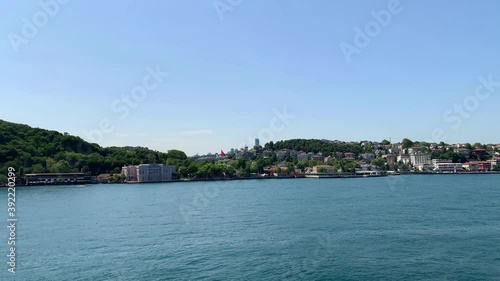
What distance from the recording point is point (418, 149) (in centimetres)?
9656

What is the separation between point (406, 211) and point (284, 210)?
5.88 metres

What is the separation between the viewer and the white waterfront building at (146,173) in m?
61.1

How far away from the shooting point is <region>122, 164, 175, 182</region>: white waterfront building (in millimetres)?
61094

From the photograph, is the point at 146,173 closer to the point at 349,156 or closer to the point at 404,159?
the point at 349,156

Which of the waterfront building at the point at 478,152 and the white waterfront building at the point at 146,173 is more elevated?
the waterfront building at the point at 478,152

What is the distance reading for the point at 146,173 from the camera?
6166cm

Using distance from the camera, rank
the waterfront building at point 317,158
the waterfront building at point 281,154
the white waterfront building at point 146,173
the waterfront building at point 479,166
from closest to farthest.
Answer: the white waterfront building at point 146,173
the waterfront building at point 479,166
the waterfront building at point 317,158
the waterfront building at point 281,154

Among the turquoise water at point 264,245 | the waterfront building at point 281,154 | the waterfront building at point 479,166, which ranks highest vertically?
the waterfront building at point 281,154

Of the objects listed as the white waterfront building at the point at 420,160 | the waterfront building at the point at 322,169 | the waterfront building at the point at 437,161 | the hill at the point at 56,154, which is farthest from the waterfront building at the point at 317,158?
the hill at the point at 56,154

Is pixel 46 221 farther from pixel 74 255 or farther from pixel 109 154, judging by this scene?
pixel 109 154

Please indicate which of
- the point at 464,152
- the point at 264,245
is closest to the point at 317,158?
the point at 464,152

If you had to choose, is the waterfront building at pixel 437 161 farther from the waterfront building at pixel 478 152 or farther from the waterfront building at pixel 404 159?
the waterfront building at pixel 478 152

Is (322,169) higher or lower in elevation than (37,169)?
lower

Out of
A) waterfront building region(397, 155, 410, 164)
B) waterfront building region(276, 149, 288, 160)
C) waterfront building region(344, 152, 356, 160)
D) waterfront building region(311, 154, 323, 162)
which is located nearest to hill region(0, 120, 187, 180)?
waterfront building region(276, 149, 288, 160)
